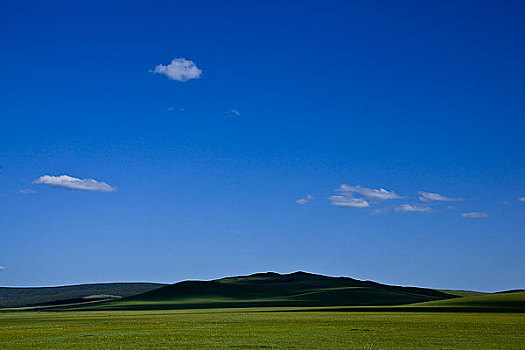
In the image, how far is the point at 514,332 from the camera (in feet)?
162

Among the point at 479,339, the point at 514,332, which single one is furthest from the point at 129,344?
the point at 514,332

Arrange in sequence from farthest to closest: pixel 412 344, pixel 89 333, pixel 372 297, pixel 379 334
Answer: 1. pixel 372 297
2. pixel 89 333
3. pixel 379 334
4. pixel 412 344

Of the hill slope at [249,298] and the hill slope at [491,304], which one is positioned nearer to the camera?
the hill slope at [491,304]

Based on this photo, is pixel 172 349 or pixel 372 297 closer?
pixel 172 349

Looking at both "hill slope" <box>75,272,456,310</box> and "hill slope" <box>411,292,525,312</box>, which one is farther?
"hill slope" <box>75,272,456,310</box>

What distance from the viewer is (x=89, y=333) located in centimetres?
5228

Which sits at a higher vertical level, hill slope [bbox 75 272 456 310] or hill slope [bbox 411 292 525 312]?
hill slope [bbox 75 272 456 310]

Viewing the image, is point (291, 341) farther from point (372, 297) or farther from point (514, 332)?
point (372, 297)

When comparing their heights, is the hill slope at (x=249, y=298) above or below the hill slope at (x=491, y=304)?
above

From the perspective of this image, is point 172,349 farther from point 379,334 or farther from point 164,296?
point 164,296

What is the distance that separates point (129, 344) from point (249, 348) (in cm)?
836

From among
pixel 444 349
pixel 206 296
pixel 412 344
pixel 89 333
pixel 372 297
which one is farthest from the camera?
pixel 206 296

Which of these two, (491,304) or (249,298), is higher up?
(249,298)

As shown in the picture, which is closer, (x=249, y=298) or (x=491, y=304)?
(x=491, y=304)
